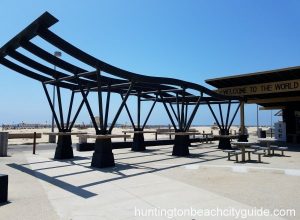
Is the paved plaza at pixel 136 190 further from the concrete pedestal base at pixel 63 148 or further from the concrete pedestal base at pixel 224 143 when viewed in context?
the concrete pedestal base at pixel 224 143

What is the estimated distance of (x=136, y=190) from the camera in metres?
6.60

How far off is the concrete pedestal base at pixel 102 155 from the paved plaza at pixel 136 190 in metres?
0.50

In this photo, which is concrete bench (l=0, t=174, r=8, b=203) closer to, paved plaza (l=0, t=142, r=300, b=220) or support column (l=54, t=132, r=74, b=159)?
paved plaza (l=0, t=142, r=300, b=220)

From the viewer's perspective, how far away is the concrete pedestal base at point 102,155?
1027 centimetres

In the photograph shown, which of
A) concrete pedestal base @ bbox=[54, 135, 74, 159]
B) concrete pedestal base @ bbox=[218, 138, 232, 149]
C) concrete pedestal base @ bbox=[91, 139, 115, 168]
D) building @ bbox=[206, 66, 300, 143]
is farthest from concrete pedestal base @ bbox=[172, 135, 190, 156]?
building @ bbox=[206, 66, 300, 143]

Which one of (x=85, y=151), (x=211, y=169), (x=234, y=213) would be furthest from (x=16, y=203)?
(x=85, y=151)

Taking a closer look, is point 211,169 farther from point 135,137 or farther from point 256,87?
point 256,87

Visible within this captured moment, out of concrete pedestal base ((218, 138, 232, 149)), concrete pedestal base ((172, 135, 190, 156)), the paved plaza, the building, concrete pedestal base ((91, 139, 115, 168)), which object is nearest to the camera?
the paved plaza

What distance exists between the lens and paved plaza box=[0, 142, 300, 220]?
5144 millimetres

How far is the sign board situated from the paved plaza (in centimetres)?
1168

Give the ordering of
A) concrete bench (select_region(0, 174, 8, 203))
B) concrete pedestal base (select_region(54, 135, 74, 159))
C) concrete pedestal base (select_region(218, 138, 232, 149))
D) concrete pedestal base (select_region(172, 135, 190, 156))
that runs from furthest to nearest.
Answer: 1. concrete pedestal base (select_region(218, 138, 232, 149))
2. concrete pedestal base (select_region(172, 135, 190, 156))
3. concrete pedestal base (select_region(54, 135, 74, 159))
4. concrete bench (select_region(0, 174, 8, 203))

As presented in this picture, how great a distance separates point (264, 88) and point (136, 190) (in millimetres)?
17461

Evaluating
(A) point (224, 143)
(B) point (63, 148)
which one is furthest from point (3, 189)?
(A) point (224, 143)

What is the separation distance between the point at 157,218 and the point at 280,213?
218 centimetres
